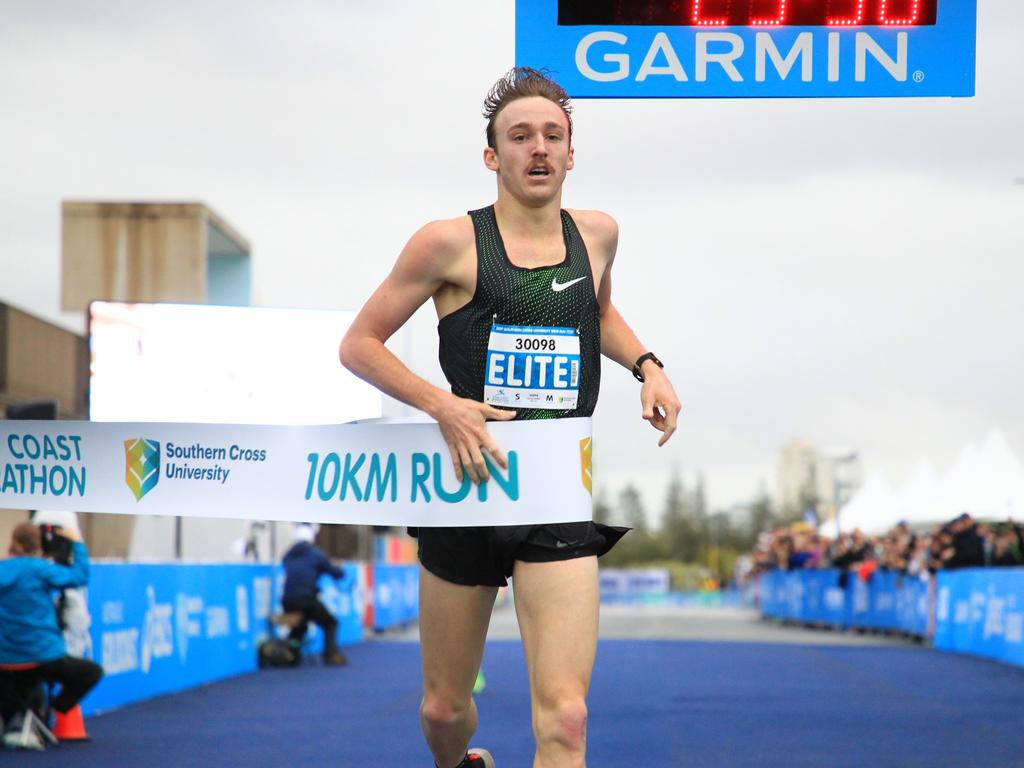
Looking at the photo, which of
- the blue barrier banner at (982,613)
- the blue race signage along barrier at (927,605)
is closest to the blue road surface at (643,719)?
the blue barrier banner at (982,613)

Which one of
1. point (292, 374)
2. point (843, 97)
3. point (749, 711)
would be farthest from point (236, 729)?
point (292, 374)

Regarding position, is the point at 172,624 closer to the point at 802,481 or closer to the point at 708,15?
the point at 708,15

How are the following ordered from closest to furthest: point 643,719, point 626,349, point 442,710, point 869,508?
point 442,710 → point 626,349 → point 643,719 → point 869,508

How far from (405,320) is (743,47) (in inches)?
159

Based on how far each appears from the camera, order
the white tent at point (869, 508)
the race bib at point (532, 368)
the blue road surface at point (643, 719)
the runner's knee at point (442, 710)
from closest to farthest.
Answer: the race bib at point (532, 368) < the runner's knee at point (442, 710) < the blue road surface at point (643, 719) < the white tent at point (869, 508)

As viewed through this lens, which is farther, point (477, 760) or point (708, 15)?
point (708, 15)

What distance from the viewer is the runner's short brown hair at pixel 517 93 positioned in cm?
500

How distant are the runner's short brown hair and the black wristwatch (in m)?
0.67

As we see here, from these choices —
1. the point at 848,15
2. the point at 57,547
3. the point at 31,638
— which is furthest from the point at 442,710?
the point at 57,547

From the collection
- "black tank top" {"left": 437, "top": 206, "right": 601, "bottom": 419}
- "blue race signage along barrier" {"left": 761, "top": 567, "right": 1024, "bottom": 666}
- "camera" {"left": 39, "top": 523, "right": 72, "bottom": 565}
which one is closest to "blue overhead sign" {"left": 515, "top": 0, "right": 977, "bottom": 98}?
"black tank top" {"left": 437, "top": 206, "right": 601, "bottom": 419}

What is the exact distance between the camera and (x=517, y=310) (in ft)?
15.9

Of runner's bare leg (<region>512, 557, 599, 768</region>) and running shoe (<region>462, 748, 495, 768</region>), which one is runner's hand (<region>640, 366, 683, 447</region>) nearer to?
runner's bare leg (<region>512, 557, 599, 768</region>)

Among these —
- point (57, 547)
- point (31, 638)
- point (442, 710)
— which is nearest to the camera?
point (442, 710)

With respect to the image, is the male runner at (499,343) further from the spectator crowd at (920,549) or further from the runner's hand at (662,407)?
the spectator crowd at (920,549)
